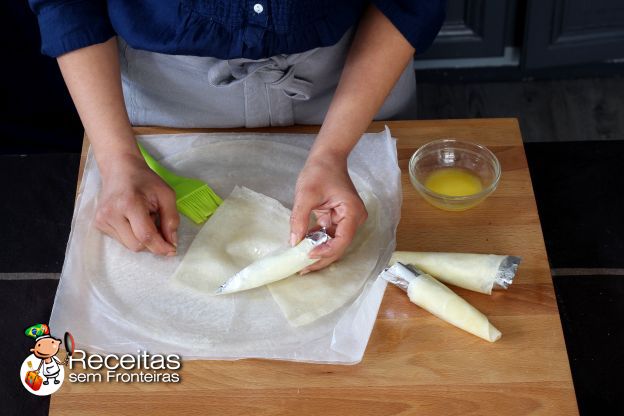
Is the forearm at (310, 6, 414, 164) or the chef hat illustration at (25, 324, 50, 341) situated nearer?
the chef hat illustration at (25, 324, 50, 341)

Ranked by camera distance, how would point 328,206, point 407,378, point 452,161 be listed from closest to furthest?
point 407,378 < point 328,206 < point 452,161

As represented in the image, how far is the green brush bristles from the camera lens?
3.16 feet

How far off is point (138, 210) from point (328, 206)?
0.23 meters

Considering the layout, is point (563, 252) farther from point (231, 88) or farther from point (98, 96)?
point (98, 96)

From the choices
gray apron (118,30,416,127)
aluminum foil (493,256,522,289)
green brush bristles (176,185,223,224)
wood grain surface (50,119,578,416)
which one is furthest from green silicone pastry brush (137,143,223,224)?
aluminum foil (493,256,522,289)

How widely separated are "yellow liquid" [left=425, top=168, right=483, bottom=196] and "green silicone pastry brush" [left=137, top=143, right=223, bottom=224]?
29 cm

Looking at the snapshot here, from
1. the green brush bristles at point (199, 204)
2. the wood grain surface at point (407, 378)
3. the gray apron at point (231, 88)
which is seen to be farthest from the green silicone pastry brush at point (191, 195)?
the wood grain surface at point (407, 378)

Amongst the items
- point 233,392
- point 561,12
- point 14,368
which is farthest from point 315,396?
point 561,12

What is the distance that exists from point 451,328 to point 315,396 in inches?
7.0

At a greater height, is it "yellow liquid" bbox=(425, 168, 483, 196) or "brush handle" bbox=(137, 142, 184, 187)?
"brush handle" bbox=(137, 142, 184, 187)

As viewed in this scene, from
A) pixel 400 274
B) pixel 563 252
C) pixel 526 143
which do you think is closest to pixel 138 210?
pixel 400 274

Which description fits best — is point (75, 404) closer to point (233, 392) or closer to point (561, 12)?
point (233, 392)

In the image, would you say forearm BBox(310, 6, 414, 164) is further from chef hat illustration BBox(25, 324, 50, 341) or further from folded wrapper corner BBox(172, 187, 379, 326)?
chef hat illustration BBox(25, 324, 50, 341)

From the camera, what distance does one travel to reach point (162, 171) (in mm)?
1003
